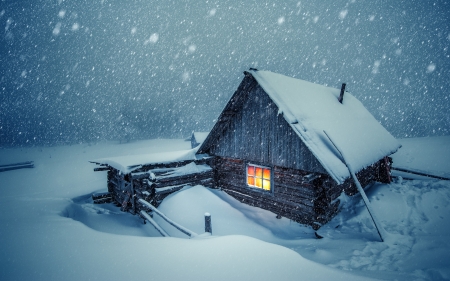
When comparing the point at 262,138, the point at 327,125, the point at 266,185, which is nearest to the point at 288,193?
the point at 266,185

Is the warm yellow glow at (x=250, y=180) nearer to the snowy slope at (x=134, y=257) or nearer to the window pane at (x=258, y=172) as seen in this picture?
the window pane at (x=258, y=172)

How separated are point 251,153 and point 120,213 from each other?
22.5 feet

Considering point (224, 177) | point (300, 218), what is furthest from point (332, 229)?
point (224, 177)

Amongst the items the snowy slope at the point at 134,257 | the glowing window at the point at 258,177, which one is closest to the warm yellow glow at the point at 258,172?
the glowing window at the point at 258,177

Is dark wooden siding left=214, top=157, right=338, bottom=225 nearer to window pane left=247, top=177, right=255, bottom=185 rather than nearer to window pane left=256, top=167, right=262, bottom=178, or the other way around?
window pane left=247, top=177, right=255, bottom=185

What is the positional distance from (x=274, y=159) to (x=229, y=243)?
17.3 ft

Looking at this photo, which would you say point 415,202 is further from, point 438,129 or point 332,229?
Result: point 438,129

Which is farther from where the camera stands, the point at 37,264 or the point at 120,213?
the point at 120,213

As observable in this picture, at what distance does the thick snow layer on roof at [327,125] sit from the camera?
26.5 feet

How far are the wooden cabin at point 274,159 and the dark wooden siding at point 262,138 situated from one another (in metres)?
0.04

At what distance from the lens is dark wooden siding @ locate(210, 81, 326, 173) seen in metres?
8.56

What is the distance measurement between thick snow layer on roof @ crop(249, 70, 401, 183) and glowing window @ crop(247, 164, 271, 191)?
2.74 m

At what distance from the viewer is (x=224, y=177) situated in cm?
1165

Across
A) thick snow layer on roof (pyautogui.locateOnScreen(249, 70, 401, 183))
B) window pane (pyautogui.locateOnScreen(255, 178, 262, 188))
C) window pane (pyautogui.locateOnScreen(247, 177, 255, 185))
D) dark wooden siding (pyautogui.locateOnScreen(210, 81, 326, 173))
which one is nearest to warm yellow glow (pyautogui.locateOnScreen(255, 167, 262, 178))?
window pane (pyautogui.locateOnScreen(255, 178, 262, 188))
